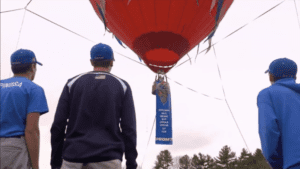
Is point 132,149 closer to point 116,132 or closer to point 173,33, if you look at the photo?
point 116,132

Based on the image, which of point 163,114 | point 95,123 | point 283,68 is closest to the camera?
point 95,123

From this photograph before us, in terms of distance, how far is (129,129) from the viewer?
4.97ft

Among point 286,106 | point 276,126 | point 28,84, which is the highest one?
point 28,84

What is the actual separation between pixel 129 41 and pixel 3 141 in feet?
9.46

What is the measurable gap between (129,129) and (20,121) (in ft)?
2.29

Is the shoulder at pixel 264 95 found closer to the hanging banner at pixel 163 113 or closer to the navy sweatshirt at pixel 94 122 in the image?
the navy sweatshirt at pixel 94 122

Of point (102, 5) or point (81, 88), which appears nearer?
point (81, 88)

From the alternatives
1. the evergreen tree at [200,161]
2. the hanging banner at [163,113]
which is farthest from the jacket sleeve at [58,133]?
the evergreen tree at [200,161]

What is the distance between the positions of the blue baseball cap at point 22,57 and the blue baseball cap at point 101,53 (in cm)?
48

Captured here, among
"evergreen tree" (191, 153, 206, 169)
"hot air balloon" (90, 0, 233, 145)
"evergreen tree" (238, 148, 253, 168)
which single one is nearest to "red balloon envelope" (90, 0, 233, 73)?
"hot air balloon" (90, 0, 233, 145)

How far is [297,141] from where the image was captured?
158 centimetres

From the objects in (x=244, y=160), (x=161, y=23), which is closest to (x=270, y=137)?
(x=161, y=23)

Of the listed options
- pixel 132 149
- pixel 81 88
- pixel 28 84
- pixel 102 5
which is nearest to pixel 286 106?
pixel 132 149

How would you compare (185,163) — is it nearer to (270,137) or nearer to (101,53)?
(270,137)
